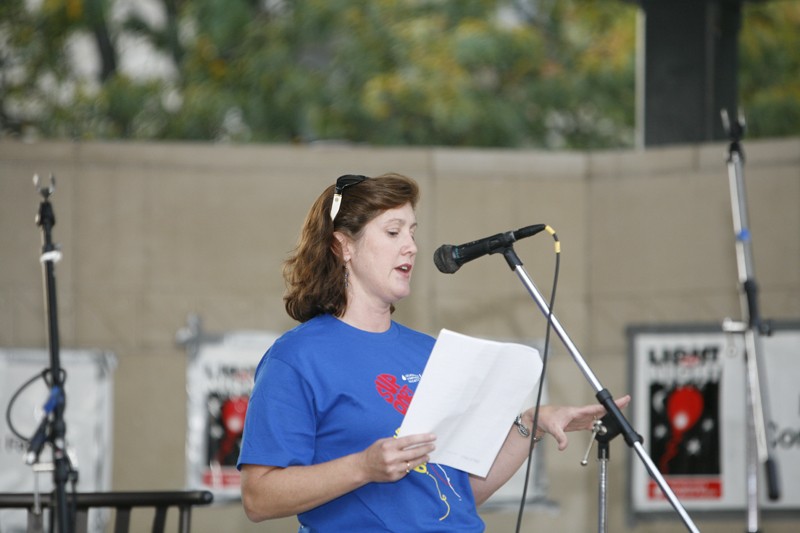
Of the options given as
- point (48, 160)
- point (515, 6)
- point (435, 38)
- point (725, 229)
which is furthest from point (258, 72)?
point (725, 229)

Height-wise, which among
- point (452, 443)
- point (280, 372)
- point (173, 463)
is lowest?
point (173, 463)

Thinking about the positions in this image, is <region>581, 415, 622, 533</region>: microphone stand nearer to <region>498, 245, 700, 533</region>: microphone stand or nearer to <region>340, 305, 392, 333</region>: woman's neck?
<region>498, 245, 700, 533</region>: microphone stand

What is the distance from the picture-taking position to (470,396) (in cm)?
218

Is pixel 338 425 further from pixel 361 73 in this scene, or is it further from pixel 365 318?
pixel 361 73

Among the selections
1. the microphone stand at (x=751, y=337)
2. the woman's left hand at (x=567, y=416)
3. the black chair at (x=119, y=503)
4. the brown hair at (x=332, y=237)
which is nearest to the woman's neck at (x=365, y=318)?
the brown hair at (x=332, y=237)

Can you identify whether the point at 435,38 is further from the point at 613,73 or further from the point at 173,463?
the point at 173,463

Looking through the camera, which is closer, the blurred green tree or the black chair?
the black chair

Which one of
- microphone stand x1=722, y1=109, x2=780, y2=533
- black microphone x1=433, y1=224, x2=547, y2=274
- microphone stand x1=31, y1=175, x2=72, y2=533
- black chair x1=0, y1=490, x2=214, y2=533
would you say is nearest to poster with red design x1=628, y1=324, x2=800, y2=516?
microphone stand x1=722, y1=109, x2=780, y2=533

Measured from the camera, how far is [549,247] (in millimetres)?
5176

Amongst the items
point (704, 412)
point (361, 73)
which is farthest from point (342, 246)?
point (361, 73)

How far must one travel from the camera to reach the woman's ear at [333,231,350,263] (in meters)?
2.40

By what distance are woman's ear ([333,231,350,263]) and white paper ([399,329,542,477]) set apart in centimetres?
38

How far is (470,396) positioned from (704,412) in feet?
10.2

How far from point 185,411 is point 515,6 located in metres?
5.91
